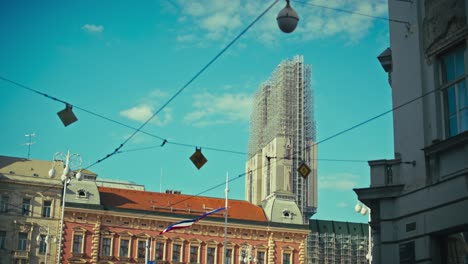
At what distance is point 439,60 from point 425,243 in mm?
4612

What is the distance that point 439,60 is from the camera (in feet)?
59.8

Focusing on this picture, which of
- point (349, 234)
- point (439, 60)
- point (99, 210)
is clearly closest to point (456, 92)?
point (439, 60)

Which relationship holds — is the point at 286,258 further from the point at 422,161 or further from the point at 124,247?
the point at 422,161

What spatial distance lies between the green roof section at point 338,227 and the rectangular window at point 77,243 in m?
61.0

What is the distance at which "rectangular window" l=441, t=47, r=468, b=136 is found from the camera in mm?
17219

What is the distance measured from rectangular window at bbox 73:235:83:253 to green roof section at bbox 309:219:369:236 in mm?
60953

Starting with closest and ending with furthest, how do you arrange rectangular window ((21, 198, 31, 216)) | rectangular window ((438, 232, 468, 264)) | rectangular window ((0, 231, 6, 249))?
1. rectangular window ((438, 232, 468, 264))
2. rectangular window ((0, 231, 6, 249))
3. rectangular window ((21, 198, 31, 216))

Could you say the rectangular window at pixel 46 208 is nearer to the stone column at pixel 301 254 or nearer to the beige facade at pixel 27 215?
the beige facade at pixel 27 215

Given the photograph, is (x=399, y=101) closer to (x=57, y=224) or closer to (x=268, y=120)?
(x=57, y=224)

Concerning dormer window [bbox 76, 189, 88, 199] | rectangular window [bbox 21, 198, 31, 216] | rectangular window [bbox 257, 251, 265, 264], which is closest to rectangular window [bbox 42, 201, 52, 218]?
rectangular window [bbox 21, 198, 31, 216]

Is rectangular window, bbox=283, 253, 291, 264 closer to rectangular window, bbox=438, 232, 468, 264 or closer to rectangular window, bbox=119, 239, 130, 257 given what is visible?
rectangular window, bbox=119, 239, 130, 257

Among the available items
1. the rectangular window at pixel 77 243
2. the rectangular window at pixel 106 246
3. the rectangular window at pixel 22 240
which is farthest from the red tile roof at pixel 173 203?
the rectangular window at pixel 22 240

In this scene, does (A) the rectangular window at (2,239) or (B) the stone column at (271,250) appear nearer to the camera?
(A) the rectangular window at (2,239)

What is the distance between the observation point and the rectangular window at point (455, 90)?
17219mm
